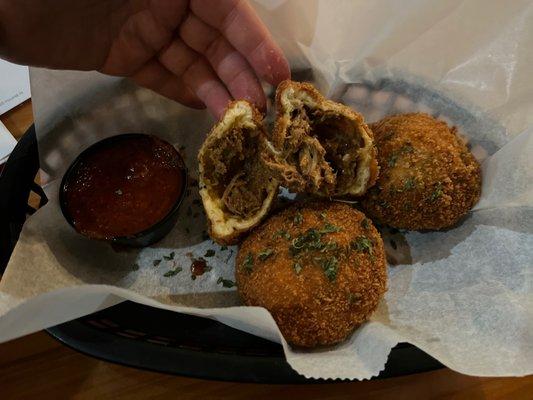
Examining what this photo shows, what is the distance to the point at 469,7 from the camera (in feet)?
5.65

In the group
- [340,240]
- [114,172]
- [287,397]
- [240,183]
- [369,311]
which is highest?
[114,172]

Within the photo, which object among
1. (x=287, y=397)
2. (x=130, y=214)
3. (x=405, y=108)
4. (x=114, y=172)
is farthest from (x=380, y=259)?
(x=114, y=172)

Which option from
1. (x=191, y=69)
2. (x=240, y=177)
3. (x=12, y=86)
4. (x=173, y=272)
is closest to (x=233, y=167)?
(x=240, y=177)

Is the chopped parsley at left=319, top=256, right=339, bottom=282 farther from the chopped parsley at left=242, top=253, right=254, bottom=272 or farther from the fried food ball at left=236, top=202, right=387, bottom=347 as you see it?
the chopped parsley at left=242, top=253, right=254, bottom=272

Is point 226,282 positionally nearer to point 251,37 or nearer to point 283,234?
point 283,234

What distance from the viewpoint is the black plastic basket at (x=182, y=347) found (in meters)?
1.29

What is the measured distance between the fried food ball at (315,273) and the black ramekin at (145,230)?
11.0 inches

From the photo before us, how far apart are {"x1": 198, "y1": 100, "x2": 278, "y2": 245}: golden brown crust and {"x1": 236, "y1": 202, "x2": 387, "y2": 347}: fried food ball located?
65 mm

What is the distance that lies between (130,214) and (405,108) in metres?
0.99

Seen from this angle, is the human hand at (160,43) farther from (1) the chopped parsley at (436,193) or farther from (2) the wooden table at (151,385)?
(2) the wooden table at (151,385)

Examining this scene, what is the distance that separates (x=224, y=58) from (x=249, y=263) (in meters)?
0.77

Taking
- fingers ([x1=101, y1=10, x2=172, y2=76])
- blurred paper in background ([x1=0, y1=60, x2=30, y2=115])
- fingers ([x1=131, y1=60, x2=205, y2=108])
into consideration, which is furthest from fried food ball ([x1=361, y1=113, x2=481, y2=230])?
blurred paper in background ([x1=0, y1=60, x2=30, y2=115])

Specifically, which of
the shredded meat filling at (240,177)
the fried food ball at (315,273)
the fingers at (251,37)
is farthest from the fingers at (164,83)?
the fried food ball at (315,273)

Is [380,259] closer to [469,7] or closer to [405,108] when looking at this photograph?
[405,108]
